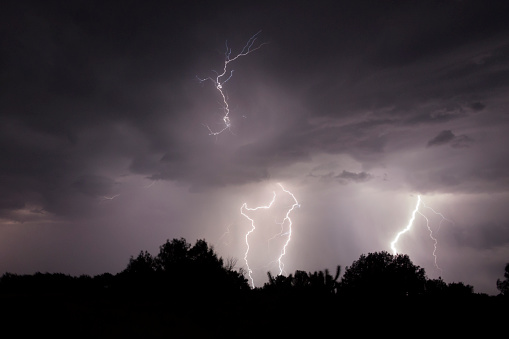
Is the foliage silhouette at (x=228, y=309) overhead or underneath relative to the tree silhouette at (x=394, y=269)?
underneath

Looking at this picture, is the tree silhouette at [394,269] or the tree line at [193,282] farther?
the tree silhouette at [394,269]

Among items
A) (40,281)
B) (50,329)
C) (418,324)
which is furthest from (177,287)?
(418,324)

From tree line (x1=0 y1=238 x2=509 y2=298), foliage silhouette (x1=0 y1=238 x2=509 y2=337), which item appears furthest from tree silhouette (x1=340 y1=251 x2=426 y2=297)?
foliage silhouette (x1=0 y1=238 x2=509 y2=337)

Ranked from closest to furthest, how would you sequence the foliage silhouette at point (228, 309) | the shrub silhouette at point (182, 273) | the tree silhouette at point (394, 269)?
the foliage silhouette at point (228, 309)
the shrub silhouette at point (182, 273)
the tree silhouette at point (394, 269)

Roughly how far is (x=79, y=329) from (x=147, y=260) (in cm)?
1995

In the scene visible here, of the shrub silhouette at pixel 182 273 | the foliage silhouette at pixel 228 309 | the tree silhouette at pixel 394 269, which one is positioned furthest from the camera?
the tree silhouette at pixel 394 269

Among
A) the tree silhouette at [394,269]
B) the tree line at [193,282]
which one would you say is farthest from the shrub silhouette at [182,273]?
the tree silhouette at [394,269]

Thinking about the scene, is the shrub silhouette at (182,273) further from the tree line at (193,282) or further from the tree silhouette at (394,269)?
the tree silhouette at (394,269)

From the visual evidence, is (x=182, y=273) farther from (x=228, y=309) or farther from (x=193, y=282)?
(x=228, y=309)

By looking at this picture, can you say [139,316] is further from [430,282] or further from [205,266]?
[430,282]

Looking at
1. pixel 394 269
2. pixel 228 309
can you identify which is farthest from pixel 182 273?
pixel 394 269

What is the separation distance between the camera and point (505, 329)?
47.1 ft

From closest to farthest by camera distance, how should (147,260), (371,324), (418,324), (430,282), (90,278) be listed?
1. (371,324)
2. (418,324)
3. (90,278)
4. (147,260)
5. (430,282)

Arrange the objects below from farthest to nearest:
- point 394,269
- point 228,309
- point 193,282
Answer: point 394,269 → point 193,282 → point 228,309
